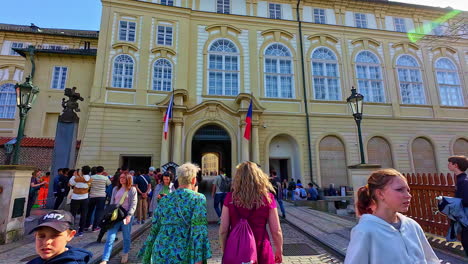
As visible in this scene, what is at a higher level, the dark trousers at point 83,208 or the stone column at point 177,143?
the stone column at point 177,143

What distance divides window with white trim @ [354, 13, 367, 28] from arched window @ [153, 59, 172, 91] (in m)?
16.7

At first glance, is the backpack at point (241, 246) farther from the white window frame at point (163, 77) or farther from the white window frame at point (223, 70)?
the white window frame at point (163, 77)

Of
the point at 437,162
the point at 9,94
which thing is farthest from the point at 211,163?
the point at 437,162

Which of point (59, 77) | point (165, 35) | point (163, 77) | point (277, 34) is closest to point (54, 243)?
point (163, 77)

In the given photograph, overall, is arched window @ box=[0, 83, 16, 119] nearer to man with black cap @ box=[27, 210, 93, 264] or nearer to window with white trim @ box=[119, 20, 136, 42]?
window with white trim @ box=[119, 20, 136, 42]

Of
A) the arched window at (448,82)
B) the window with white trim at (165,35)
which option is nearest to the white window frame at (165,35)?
the window with white trim at (165,35)

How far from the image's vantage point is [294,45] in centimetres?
1862

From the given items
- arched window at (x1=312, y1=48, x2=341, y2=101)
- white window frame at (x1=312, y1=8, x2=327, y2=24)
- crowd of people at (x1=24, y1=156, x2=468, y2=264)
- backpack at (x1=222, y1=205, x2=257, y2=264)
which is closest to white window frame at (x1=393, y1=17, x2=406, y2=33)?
white window frame at (x1=312, y1=8, x2=327, y2=24)

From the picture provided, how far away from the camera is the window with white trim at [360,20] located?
781 inches

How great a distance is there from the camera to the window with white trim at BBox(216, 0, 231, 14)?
1830cm

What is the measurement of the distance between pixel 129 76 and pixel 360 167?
594 inches

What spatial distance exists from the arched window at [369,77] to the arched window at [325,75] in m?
2.05

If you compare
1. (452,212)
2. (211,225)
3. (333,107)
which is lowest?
(211,225)

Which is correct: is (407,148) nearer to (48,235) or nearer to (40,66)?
(48,235)
